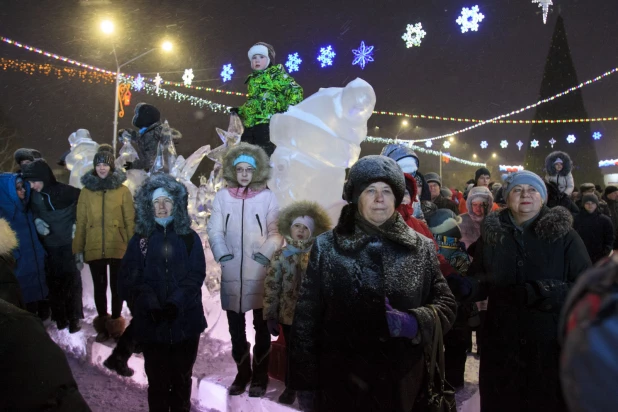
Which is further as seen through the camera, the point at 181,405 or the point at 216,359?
the point at 216,359

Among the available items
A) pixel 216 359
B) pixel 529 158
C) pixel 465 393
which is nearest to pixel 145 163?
pixel 216 359

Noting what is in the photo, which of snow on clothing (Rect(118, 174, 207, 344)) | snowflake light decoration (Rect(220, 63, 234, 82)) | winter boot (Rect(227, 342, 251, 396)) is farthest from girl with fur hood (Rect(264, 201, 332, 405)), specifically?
snowflake light decoration (Rect(220, 63, 234, 82))

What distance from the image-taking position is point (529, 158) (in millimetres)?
28844

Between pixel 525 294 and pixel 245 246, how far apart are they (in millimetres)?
2412

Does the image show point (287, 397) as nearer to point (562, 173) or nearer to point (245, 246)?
point (245, 246)

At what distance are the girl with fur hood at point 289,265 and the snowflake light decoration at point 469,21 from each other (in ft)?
19.6

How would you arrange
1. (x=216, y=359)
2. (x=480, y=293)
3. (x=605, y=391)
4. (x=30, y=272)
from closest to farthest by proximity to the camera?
(x=605, y=391) → (x=480, y=293) → (x=216, y=359) → (x=30, y=272)

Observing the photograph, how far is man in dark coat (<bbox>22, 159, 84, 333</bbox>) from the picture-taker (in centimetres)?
562

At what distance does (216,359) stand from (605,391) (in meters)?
4.60

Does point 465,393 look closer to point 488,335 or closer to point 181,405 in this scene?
point 488,335

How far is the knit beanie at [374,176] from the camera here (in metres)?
2.43

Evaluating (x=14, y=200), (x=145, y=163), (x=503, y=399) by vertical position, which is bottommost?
(x=503, y=399)

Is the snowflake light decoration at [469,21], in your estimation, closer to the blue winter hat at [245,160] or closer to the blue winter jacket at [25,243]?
the blue winter hat at [245,160]

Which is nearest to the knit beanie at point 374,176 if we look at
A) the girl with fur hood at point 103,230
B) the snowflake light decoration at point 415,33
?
the girl with fur hood at point 103,230
